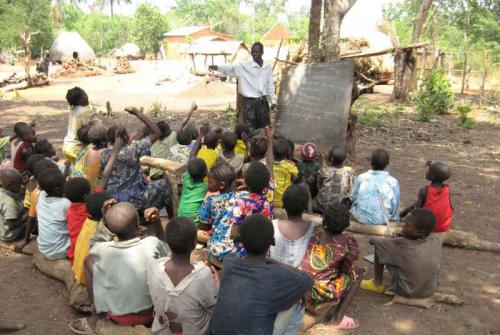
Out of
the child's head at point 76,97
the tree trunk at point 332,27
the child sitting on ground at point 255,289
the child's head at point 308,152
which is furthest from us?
the tree trunk at point 332,27

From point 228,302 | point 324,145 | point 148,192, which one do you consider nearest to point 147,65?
point 324,145

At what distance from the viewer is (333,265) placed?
3.09 m

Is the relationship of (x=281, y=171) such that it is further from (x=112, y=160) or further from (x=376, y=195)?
(x=112, y=160)

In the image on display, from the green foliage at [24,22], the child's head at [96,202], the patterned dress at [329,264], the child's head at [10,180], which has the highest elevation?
the green foliage at [24,22]

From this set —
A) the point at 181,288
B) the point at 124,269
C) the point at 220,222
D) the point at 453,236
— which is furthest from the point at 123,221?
the point at 453,236

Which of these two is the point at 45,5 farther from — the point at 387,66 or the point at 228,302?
the point at 228,302

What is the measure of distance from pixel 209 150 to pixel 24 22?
26.8 meters

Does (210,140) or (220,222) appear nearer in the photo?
(220,222)

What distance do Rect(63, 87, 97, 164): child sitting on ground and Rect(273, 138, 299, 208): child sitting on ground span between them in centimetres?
231

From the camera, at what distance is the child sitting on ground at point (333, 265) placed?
3.05m

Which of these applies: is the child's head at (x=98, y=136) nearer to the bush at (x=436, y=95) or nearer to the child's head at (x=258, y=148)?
the child's head at (x=258, y=148)

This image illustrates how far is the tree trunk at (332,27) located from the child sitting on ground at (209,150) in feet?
13.1

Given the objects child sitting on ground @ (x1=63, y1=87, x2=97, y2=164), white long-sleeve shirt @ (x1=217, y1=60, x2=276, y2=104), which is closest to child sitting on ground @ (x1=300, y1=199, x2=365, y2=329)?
child sitting on ground @ (x1=63, y1=87, x2=97, y2=164)

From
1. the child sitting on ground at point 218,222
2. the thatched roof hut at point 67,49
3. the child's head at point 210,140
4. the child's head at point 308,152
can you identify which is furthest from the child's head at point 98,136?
the thatched roof hut at point 67,49
